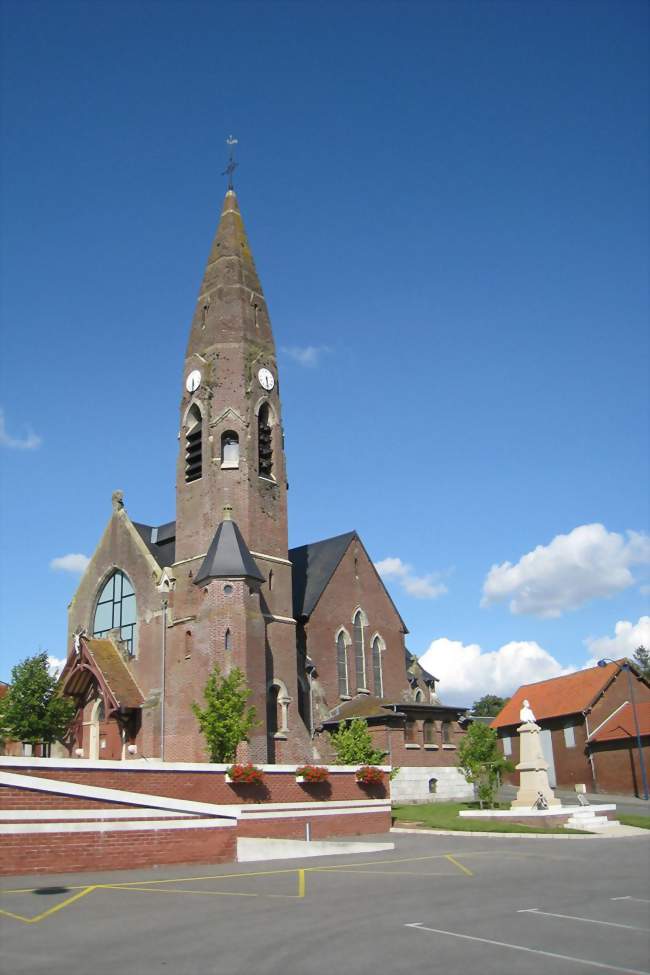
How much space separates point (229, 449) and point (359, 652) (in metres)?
12.6

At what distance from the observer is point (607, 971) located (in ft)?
26.9

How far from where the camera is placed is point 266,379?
39.2 metres

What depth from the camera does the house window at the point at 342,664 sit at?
135 ft

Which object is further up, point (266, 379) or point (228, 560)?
point (266, 379)

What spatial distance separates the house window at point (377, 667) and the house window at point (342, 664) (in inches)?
87.0

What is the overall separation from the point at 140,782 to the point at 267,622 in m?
16.0

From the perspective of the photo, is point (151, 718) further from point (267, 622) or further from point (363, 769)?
point (363, 769)

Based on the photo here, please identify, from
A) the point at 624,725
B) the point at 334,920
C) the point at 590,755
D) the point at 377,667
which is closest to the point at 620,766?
the point at 590,755

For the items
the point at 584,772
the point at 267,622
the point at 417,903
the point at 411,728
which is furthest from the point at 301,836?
the point at 584,772

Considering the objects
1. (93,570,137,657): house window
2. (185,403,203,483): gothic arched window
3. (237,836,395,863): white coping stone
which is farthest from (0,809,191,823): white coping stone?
(185,403,203,483): gothic arched window

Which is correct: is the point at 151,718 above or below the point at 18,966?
above

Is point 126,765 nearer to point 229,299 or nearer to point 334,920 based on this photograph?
point 334,920

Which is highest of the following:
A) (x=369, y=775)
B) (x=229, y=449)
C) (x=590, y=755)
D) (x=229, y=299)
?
(x=229, y=299)

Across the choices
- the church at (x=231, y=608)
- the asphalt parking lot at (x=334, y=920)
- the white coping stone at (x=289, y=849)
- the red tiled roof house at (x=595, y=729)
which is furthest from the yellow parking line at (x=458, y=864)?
the red tiled roof house at (x=595, y=729)
